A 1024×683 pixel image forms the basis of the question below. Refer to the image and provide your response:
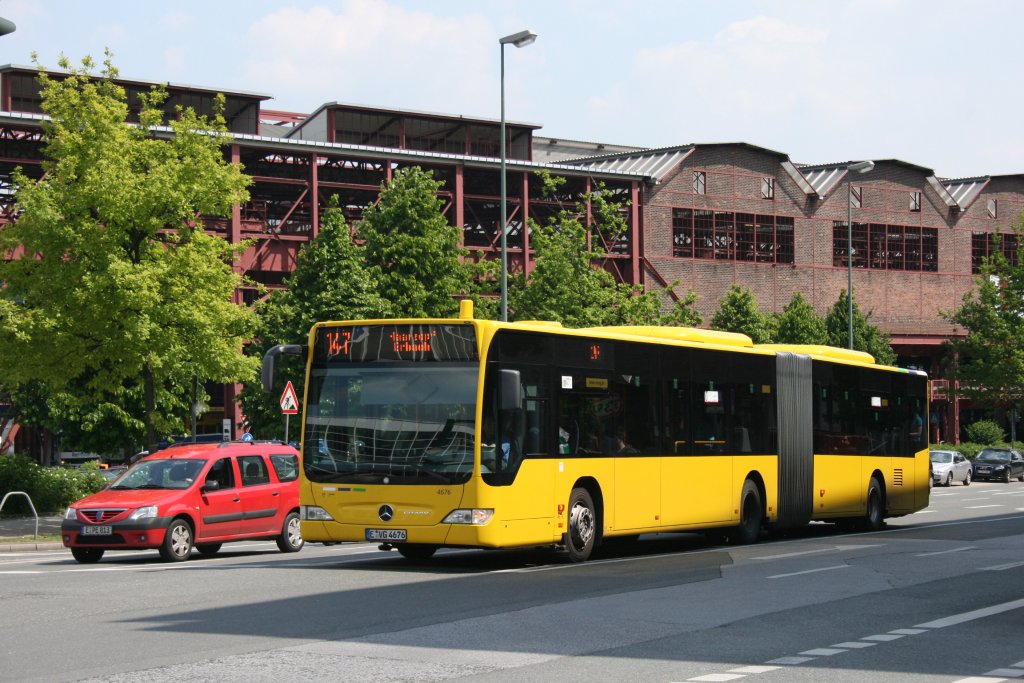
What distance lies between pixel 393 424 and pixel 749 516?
8180 mm

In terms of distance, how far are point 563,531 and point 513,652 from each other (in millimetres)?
7762

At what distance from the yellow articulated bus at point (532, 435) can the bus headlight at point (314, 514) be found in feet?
0.06

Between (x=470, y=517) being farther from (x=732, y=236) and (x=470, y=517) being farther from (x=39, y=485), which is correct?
(x=732, y=236)

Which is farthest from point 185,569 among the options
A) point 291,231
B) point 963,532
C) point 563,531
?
point 291,231

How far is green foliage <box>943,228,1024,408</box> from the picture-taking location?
7525 cm

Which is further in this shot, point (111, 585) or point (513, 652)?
point (111, 585)

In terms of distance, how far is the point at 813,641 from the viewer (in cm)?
1111

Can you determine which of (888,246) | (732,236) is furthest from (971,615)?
(888,246)

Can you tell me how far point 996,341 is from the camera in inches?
3004

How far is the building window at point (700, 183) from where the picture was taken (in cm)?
8456

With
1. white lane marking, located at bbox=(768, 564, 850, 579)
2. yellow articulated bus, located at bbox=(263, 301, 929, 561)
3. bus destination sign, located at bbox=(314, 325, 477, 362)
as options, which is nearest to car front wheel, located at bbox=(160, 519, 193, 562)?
yellow articulated bus, located at bbox=(263, 301, 929, 561)

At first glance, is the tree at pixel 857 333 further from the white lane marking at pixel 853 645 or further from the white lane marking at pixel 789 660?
the white lane marking at pixel 789 660

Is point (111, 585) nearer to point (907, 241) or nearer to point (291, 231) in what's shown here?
point (291, 231)

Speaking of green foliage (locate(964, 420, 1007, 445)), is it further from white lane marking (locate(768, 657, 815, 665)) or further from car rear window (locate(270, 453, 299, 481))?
white lane marking (locate(768, 657, 815, 665))
